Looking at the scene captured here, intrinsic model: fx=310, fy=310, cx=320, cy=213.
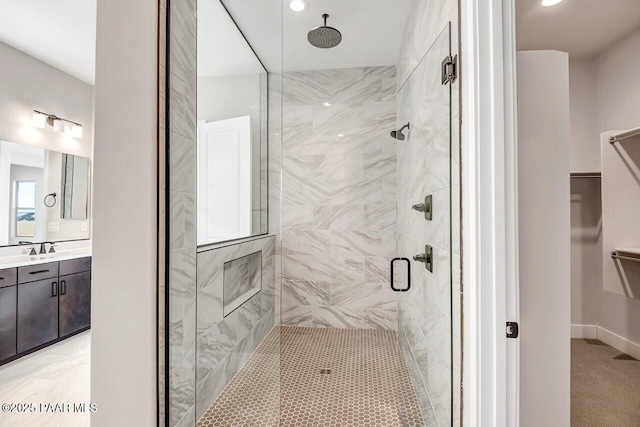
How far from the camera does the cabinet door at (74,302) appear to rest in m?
2.68

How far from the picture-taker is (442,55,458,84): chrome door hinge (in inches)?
39.8

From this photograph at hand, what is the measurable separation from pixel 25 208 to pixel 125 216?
2503 mm

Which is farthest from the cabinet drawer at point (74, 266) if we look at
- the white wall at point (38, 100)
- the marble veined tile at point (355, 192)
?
the marble veined tile at point (355, 192)

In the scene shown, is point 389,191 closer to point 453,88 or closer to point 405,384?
point 405,384

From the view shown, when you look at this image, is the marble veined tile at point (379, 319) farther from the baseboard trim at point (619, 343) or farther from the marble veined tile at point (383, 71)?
the marble veined tile at point (383, 71)

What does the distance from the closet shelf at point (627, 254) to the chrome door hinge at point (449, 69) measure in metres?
1.76

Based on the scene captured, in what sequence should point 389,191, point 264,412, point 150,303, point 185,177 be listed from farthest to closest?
point 389,191, point 264,412, point 185,177, point 150,303

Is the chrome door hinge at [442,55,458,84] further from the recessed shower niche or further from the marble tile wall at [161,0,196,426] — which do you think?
the recessed shower niche

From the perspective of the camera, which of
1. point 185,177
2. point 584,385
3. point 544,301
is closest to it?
point 544,301

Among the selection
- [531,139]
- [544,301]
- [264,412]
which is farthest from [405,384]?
[531,139]

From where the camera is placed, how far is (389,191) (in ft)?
9.71

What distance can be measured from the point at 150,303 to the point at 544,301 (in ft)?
4.31

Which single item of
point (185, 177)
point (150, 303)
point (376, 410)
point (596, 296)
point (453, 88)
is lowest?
point (376, 410)

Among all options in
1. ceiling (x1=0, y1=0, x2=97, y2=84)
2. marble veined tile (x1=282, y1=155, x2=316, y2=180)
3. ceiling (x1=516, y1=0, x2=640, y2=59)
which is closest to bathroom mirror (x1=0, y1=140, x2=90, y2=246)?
ceiling (x1=0, y1=0, x2=97, y2=84)
